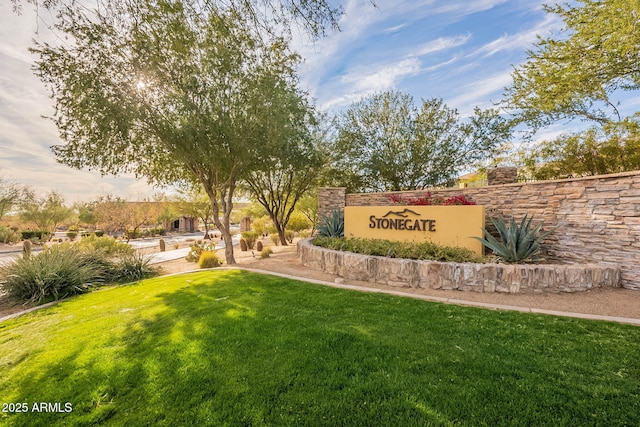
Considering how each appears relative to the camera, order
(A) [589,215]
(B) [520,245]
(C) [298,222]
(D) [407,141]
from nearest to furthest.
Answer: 1. (A) [589,215]
2. (B) [520,245]
3. (D) [407,141]
4. (C) [298,222]

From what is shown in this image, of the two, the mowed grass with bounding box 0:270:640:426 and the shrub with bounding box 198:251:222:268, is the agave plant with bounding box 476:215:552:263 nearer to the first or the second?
the mowed grass with bounding box 0:270:640:426

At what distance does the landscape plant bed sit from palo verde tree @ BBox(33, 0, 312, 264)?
20.5 ft

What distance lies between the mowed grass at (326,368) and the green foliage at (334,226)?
595 centimetres

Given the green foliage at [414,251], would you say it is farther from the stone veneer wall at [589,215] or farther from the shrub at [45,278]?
the shrub at [45,278]

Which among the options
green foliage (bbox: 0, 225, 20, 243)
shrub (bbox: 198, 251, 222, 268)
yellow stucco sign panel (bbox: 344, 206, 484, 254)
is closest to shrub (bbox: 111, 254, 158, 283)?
shrub (bbox: 198, 251, 222, 268)

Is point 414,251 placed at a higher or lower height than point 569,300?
higher

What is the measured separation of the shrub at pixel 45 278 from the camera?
647 centimetres

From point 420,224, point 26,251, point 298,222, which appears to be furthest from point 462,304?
point 298,222

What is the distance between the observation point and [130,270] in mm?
8961

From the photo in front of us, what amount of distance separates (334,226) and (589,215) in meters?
7.26

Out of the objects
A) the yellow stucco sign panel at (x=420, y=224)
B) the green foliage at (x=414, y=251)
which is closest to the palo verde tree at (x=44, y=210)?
the yellow stucco sign panel at (x=420, y=224)

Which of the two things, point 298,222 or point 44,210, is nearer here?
point 298,222

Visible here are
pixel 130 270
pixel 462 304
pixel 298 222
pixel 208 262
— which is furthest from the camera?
pixel 298 222

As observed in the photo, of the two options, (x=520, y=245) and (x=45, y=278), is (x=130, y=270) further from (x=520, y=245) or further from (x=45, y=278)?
(x=520, y=245)
